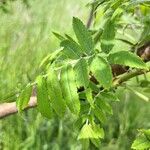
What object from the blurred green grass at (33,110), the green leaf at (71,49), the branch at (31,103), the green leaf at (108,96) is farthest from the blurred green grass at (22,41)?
the green leaf at (71,49)

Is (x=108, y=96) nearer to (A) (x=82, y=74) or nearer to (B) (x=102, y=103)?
(B) (x=102, y=103)

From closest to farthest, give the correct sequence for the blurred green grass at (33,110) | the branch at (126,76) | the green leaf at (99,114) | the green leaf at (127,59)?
the green leaf at (127,59)
the green leaf at (99,114)
the branch at (126,76)
the blurred green grass at (33,110)

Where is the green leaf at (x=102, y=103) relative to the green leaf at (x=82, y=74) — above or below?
below

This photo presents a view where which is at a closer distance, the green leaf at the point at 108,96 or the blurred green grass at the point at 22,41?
the green leaf at the point at 108,96

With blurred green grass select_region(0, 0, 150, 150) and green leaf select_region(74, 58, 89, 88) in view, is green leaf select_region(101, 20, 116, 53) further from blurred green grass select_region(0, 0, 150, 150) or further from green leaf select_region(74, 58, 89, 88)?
blurred green grass select_region(0, 0, 150, 150)

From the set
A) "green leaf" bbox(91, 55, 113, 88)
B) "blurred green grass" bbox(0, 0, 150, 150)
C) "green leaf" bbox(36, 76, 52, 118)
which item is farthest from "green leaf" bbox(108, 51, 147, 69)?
"blurred green grass" bbox(0, 0, 150, 150)

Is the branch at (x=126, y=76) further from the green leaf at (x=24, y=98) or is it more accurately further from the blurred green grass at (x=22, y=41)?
the blurred green grass at (x=22, y=41)

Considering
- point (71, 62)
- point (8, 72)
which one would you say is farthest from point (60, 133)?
point (71, 62)
